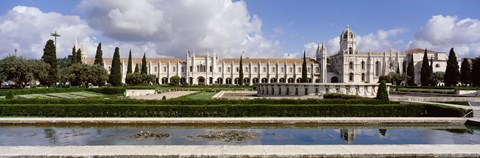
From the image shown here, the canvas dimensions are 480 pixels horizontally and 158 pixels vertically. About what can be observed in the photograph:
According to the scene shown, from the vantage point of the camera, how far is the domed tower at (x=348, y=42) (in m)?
77.8

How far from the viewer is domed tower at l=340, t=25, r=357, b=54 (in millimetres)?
77750

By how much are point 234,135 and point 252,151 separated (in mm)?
A: 3144

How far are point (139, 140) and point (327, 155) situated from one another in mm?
5188

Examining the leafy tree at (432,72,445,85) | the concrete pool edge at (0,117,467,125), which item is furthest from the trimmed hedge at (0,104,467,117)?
the leafy tree at (432,72,445,85)

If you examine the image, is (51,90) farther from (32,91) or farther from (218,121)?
(218,121)

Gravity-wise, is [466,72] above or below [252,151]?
above

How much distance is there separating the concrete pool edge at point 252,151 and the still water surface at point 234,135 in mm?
1743

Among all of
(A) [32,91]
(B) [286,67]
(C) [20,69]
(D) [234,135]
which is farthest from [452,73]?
(C) [20,69]

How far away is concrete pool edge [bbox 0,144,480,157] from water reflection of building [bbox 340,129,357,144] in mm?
2166

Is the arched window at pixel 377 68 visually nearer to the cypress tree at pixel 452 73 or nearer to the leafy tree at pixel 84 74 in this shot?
the cypress tree at pixel 452 73

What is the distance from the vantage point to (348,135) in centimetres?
1138

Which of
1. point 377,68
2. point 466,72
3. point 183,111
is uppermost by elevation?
point 377,68

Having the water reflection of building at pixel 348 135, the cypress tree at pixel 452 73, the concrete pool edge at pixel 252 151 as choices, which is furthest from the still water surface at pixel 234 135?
the cypress tree at pixel 452 73

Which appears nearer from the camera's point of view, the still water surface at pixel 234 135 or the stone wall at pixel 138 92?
the still water surface at pixel 234 135
